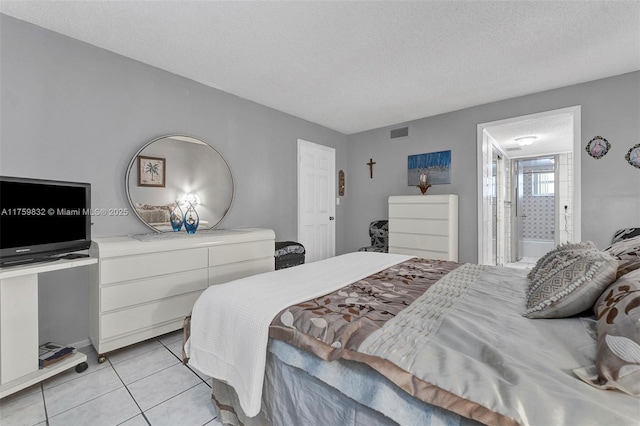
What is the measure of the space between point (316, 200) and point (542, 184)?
6220 millimetres

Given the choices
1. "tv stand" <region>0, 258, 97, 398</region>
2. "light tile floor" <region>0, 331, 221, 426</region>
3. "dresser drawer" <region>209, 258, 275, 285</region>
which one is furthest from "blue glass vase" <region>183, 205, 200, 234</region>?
"light tile floor" <region>0, 331, 221, 426</region>

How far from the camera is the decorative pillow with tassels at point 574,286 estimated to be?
107 centimetres

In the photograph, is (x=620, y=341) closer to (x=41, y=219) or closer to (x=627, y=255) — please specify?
(x=627, y=255)

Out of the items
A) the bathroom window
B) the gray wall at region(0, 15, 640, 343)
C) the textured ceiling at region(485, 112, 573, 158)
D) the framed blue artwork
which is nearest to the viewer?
the gray wall at region(0, 15, 640, 343)

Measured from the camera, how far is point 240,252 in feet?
9.44

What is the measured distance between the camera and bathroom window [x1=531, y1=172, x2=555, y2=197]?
22.7 feet

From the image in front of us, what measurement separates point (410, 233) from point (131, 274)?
343cm

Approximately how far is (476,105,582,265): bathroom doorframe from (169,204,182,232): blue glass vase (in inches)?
151

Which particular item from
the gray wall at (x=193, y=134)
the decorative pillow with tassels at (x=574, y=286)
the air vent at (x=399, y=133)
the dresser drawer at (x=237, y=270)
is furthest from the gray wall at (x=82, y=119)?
the decorative pillow with tassels at (x=574, y=286)

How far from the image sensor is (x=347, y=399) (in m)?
0.98

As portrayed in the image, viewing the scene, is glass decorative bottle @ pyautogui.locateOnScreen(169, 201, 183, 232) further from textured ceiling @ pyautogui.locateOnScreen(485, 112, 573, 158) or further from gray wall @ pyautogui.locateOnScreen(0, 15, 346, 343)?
textured ceiling @ pyautogui.locateOnScreen(485, 112, 573, 158)

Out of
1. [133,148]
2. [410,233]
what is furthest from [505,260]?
[133,148]

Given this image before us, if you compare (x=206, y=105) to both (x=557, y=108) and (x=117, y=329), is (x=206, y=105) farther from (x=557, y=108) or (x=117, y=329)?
(x=557, y=108)

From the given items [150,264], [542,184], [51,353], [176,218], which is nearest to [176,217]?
[176,218]
